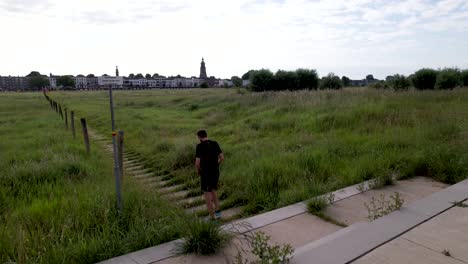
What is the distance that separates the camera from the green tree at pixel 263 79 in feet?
140

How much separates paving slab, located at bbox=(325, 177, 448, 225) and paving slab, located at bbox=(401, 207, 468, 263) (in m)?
0.71

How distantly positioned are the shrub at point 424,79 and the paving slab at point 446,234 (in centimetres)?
3015

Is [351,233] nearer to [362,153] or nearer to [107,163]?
[362,153]

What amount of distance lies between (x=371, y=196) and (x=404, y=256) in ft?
6.62

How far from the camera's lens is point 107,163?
857 centimetres

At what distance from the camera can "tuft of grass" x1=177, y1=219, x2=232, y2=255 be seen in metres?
3.34

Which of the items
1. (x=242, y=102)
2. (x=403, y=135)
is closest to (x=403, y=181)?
(x=403, y=135)

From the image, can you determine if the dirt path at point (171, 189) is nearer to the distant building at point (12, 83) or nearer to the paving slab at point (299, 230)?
the paving slab at point (299, 230)

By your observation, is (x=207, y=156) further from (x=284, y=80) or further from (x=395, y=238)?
(x=284, y=80)

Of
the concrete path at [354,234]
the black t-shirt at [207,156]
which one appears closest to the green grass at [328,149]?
the concrete path at [354,234]

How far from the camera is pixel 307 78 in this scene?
42.2m

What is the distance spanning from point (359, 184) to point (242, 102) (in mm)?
17084

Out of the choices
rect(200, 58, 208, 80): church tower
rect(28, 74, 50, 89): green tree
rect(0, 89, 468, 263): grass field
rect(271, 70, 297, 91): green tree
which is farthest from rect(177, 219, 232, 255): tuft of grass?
rect(200, 58, 208, 80): church tower

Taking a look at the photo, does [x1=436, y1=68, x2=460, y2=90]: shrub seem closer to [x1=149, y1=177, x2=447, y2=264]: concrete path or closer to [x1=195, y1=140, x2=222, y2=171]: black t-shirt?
[x1=149, y1=177, x2=447, y2=264]: concrete path
